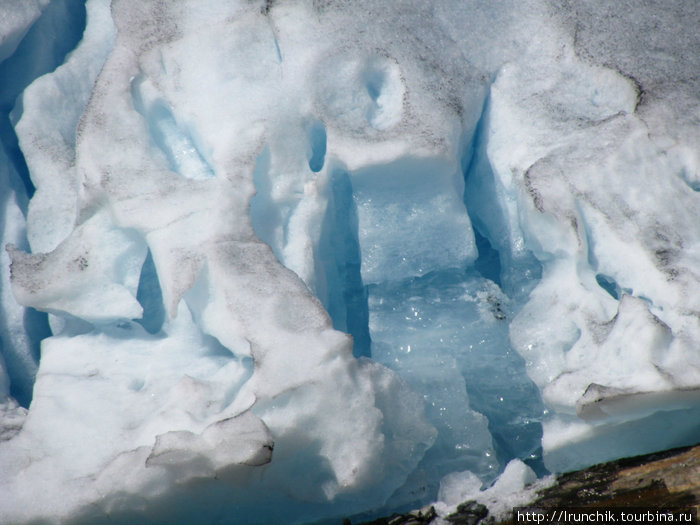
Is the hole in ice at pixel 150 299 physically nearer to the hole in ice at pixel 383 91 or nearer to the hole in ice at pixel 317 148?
the hole in ice at pixel 317 148

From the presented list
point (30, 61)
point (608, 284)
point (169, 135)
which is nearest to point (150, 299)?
point (169, 135)

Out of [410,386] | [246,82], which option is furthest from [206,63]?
[410,386]

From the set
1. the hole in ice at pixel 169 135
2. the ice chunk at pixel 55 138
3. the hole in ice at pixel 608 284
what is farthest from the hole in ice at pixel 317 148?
the hole in ice at pixel 608 284

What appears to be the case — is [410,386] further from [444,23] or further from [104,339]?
[444,23]

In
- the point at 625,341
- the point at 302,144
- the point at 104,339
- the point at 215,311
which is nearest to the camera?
the point at 625,341

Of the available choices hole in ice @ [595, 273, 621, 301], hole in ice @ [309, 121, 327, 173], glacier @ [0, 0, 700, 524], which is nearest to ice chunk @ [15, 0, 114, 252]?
glacier @ [0, 0, 700, 524]

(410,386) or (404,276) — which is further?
(404,276)
